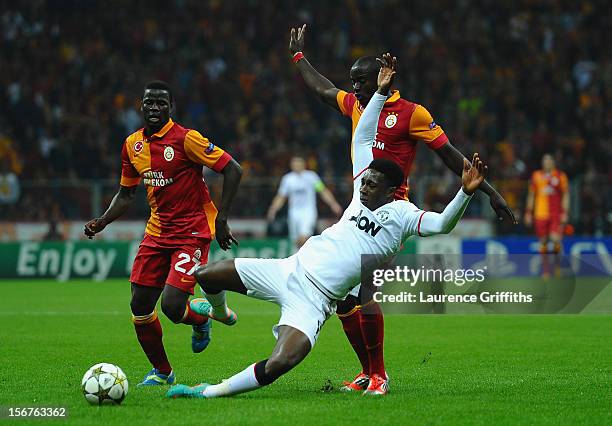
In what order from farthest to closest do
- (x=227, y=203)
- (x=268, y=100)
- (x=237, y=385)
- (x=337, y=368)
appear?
(x=268, y=100) → (x=337, y=368) → (x=227, y=203) → (x=237, y=385)

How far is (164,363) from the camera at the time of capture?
8.60 metres

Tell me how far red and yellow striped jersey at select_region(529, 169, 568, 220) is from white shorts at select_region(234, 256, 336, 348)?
14.0 m

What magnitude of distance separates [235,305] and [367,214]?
9.32m

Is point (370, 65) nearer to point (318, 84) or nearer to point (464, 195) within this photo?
point (318, 84)

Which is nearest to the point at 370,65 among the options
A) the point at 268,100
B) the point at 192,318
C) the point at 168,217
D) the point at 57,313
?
the point at 168,217

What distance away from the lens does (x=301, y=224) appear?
21922 mm

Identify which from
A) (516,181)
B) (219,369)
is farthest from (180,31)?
(219,369)

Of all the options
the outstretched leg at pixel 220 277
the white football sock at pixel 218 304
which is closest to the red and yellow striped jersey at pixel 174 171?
the white football sock at pixel 218 304

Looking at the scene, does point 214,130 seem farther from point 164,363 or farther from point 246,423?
point 246,423

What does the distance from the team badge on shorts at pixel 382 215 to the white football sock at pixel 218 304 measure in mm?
1381

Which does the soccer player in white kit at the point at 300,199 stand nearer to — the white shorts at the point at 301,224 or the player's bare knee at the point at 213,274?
the white shorts at the point at 301,224

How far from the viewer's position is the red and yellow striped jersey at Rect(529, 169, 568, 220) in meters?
20.9

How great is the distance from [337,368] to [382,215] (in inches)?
95.7

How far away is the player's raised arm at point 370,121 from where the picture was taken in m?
7.59
